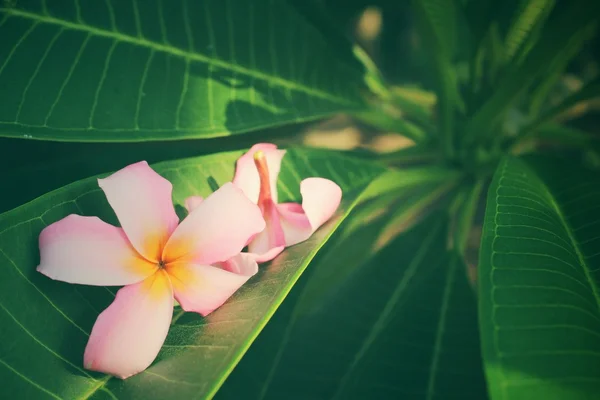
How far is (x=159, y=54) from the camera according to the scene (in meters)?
0.74

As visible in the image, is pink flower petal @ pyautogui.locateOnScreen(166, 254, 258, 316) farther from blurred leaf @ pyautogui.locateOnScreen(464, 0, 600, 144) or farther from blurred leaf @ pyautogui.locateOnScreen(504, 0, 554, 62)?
blurred leaf @ pyautogui.locateOnScreen(504, 0, 554, 62)

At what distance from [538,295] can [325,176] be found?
15.6 inches

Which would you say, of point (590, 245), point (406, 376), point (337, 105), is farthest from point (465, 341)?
point (337, 105)

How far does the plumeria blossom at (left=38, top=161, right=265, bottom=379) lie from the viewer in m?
0.50

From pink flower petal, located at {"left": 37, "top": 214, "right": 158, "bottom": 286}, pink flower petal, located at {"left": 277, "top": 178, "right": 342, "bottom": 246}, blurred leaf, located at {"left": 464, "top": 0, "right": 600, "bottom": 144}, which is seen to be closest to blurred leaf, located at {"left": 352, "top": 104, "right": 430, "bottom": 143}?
blurred leaf, located at {"left": 464, "top": 0, "right": 600, "bottom": 144}

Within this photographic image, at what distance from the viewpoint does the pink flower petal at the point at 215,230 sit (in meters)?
0.55

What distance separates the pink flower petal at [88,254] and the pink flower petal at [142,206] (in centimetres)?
2

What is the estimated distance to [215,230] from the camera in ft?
1.82

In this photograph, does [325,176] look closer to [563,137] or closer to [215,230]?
[215,230]

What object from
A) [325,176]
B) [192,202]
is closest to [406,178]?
[325,176]

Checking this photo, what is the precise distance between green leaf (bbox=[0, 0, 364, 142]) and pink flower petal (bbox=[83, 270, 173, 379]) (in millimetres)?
250

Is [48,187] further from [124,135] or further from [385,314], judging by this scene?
[385,314]

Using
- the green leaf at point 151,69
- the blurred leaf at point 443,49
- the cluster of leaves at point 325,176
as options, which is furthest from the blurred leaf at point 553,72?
the green leaf at point 151,69

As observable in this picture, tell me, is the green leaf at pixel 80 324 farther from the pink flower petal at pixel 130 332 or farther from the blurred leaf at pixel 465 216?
the blurred leaf at pixel 465 216
